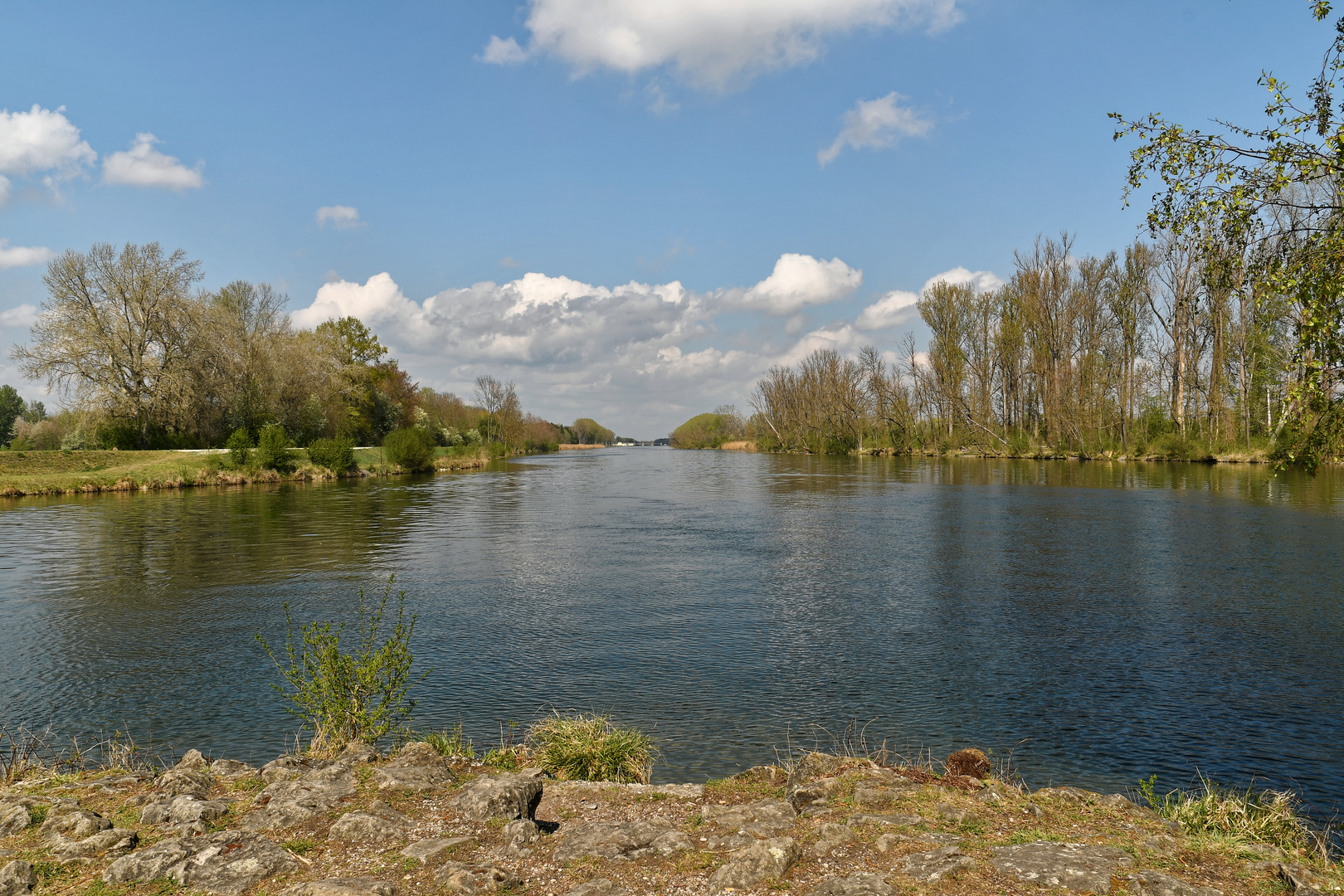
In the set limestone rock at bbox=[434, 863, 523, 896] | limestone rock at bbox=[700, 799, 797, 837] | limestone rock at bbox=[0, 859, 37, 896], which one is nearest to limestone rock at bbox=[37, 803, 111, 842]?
limestone rock at bbox=[0, 859, 37, 896]

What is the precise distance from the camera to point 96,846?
4660 millimetres

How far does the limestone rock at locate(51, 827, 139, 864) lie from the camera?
4.60 meters

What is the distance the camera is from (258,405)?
173 feet

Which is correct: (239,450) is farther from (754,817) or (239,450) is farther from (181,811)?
(754,817)

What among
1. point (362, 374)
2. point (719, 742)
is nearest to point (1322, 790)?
point (719, 742)

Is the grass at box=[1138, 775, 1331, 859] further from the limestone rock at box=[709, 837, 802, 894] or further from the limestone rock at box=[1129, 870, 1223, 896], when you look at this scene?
the limestone rock at box=[709, 837, 802, 894]

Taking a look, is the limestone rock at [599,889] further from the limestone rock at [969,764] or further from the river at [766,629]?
the limestone rock at [969,764]

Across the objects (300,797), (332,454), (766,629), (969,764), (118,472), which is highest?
(332,454)

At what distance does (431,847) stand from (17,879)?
2.27 meters

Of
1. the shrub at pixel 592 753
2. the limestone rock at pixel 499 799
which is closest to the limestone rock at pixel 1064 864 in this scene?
the shrub at pixel 592 753

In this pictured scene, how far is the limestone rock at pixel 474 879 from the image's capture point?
423 cm

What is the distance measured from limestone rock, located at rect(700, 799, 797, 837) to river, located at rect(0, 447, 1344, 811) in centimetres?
178

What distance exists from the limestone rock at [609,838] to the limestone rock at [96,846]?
9.03 ft

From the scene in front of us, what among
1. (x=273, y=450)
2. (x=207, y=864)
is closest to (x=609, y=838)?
(x=207, y=864)
